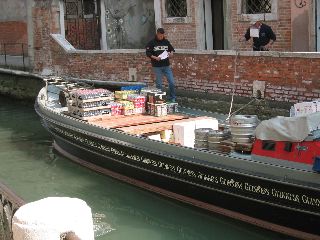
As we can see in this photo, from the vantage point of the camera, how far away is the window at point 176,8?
13138 millimetres

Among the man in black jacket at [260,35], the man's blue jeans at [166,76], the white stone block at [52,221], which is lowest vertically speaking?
the white stone block at [52,221]

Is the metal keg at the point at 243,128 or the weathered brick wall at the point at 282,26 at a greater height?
the weathered brick wall at the point at 282,26

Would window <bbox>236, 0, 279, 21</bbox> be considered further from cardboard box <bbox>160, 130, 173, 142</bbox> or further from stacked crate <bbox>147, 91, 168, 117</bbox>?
cardboard box <bbox>160, 130, 173, 142</bbox>

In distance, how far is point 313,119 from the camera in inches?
235

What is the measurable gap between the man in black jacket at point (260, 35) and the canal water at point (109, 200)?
4081 mm

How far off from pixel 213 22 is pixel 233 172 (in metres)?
7.39

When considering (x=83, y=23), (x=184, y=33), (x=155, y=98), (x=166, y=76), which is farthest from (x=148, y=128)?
(x=83, y=23)

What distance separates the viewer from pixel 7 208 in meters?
3.80

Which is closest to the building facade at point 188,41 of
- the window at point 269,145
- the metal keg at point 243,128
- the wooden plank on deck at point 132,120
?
the wooden plank on deck at point 132,120

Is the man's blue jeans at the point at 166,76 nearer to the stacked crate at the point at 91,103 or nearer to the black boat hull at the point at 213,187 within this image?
the stacked crate at the point at 91,103

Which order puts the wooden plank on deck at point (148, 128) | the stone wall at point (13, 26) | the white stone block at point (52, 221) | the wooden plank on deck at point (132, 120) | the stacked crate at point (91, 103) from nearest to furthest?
1. the white stone block at point (52, 221)
2. the wooden plank on deck at point (148, 128)
3. the wooden plank on deck at point (132, 120)
4. the stacked crate at point (91, 103)
5. the stone wall at point (13, 26)

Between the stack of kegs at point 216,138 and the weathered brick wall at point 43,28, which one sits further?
the weathered brick wall at point 43,28

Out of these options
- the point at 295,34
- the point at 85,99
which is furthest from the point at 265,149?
the point at 295,34

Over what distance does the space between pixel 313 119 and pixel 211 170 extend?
1335mm
